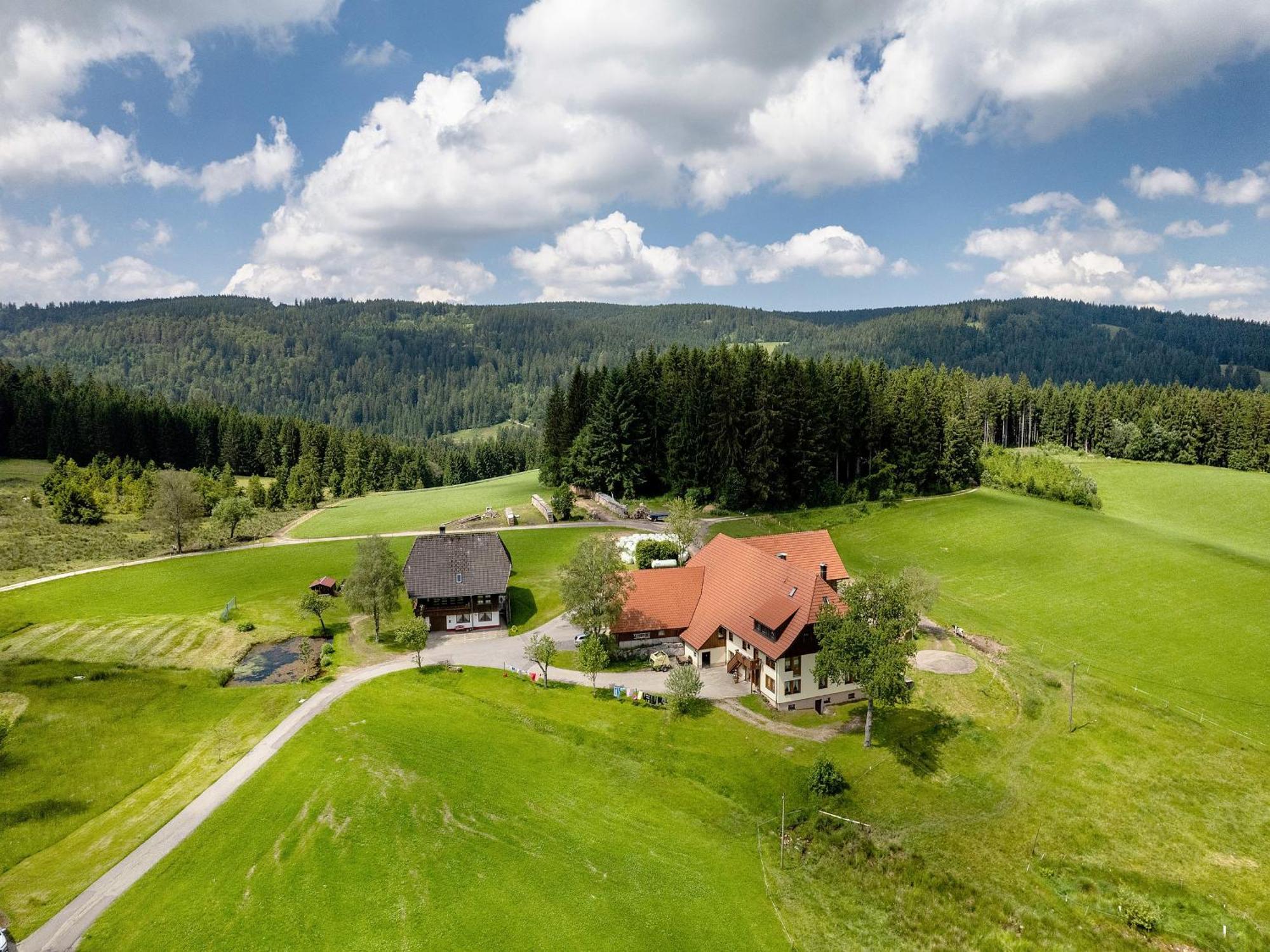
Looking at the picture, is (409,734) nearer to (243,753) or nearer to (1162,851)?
(243,753)

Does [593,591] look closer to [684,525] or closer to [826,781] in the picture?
[826,781]

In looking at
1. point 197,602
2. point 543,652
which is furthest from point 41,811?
point 197,602

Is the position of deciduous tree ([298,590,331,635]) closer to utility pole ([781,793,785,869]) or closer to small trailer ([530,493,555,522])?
small trailer ([530,493,555,522])

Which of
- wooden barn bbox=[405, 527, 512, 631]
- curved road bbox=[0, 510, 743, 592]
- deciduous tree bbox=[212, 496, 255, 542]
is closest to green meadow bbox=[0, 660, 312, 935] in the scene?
wooden barn bbox=[405, 527, 512, 631]

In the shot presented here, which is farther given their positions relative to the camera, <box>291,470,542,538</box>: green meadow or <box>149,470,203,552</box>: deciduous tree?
<box>291,470,542,538</box>: green meadow

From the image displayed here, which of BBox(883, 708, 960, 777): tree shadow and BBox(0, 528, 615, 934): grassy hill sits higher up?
BBox(0, 528, 615, 934): grassy hill

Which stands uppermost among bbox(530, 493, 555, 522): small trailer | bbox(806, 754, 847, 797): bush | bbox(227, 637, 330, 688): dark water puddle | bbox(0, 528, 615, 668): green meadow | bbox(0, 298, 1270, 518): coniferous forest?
bbox(0, 298, 1270, 518): coniferous forest
